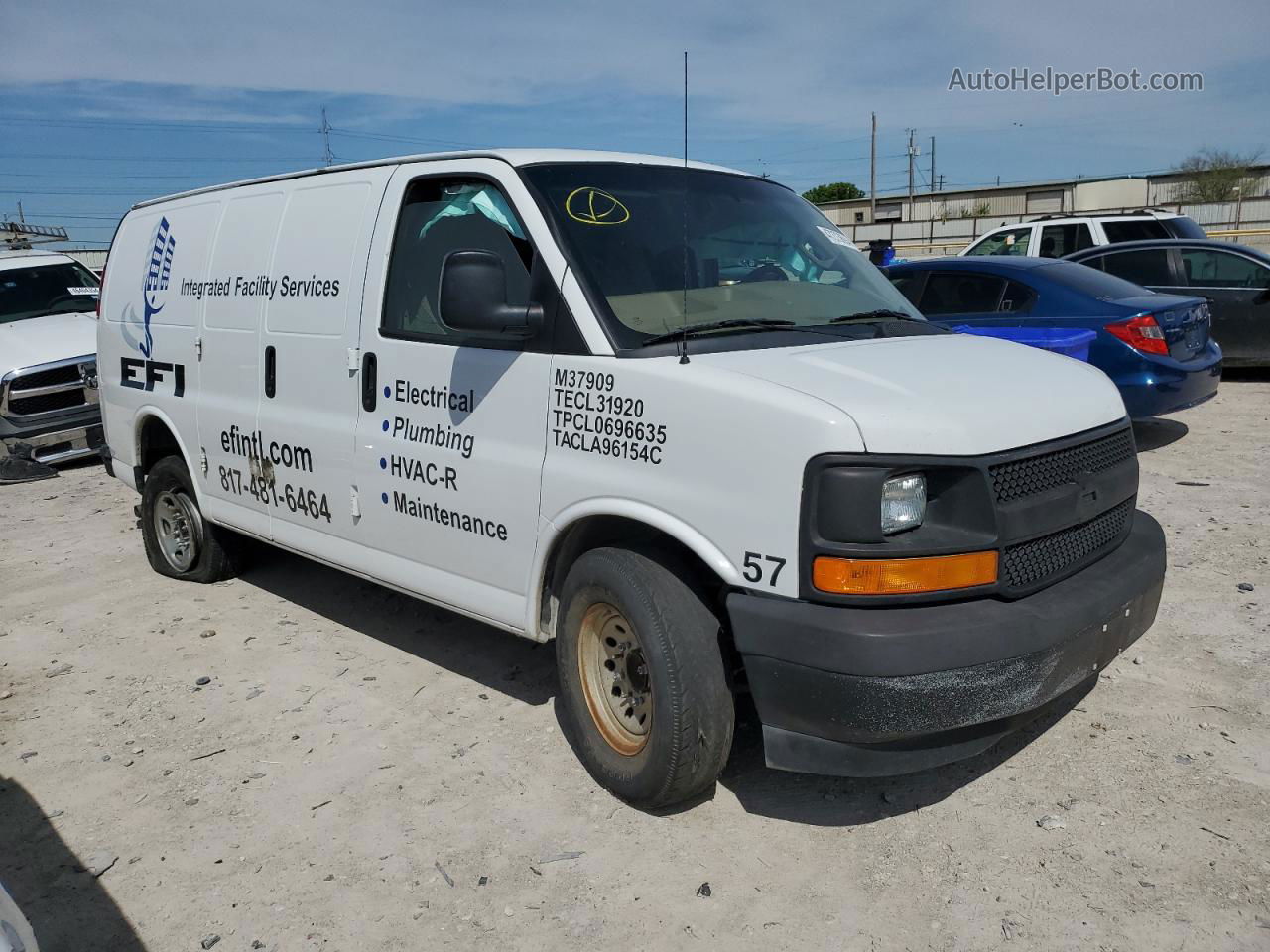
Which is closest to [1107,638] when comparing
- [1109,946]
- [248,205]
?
[1109,946]

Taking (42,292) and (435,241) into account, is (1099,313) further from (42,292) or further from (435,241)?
(42,292)

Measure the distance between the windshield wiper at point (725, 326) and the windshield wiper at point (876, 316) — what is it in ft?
1.01

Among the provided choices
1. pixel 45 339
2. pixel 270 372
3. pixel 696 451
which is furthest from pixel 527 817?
pixel 45 339

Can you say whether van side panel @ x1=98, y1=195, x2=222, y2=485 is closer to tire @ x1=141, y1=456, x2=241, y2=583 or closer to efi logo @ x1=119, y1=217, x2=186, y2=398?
efi logo @ x1=119, y1=217, x2=186, y2=398

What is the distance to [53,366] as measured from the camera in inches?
394

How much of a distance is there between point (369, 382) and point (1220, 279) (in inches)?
389

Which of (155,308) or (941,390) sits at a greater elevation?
(155,308)

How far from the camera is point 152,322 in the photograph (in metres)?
5.96

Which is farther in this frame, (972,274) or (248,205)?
(972,274)

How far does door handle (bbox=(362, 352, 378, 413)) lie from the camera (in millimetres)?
4379

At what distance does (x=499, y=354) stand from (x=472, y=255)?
1.36 feet

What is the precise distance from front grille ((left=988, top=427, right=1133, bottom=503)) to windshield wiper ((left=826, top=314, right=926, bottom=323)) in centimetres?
97

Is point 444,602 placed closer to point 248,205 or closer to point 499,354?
point 499,354

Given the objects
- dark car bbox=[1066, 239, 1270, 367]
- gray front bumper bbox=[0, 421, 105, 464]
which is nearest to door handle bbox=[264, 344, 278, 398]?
gray front bumper bbox=[0, 421, 105, 464]
